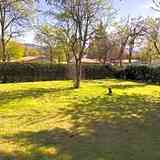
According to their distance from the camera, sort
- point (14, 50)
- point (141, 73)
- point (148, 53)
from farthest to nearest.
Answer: point (148, 53) → point (14, 50) → point (141, 73)

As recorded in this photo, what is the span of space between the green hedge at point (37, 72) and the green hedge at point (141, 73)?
3056 millimetres

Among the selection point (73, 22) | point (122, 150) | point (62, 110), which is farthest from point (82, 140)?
point (73, 22)

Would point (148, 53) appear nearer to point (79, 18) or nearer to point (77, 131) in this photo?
point (79, 18)

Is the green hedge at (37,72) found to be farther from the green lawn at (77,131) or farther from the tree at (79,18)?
the green lawn at (77,131)

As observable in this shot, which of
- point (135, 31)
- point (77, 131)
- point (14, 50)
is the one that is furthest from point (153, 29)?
point (77, 131)

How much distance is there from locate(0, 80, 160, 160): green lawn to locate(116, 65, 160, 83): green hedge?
1658cm

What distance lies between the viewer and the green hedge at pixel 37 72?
2900 cm

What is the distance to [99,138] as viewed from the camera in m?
7.54

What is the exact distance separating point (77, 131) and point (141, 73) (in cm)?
2448

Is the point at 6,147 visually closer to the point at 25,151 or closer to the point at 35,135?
the point at 25,151

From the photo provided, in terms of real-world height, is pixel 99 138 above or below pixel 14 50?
below

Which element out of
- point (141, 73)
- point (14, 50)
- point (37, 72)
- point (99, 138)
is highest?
point (14, 50)

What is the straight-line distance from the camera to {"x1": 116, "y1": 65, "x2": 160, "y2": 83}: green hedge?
28991mm

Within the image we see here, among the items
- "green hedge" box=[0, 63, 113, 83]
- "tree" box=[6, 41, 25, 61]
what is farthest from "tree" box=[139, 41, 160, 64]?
"tree" box=[6, 41, 25, 61]
